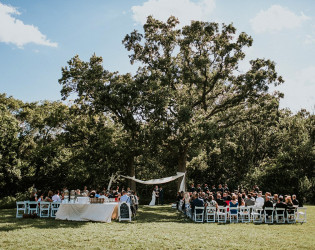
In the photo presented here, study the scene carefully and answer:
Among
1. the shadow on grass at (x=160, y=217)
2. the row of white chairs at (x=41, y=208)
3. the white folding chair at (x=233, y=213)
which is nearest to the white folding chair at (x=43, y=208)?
the row of white chairs at (x=41, y=208)

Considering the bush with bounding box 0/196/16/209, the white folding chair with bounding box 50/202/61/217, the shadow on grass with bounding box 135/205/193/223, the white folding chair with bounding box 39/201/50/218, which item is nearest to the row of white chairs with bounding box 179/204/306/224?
the shadow on grass with bounding box 135/205/193/223

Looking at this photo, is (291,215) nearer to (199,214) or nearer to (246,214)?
(246,214)

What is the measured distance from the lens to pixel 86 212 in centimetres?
1324

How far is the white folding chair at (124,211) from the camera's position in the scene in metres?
13.6

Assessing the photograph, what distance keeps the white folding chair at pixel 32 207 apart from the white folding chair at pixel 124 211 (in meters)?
4.26

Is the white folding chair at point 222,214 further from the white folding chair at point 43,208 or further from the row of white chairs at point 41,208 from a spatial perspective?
the white folding chair at point 43,208

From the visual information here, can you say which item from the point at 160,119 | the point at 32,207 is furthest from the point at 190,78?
the point at 32,207

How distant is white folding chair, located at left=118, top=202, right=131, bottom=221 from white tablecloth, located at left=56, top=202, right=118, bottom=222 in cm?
49

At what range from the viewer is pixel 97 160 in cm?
2411

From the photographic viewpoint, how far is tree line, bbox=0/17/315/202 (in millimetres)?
19609

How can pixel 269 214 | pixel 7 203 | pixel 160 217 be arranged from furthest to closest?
pixel 7 203 < pixel 160 217 < pixel 269 214

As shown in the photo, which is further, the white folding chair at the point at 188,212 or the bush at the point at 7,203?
the bush at the point at 7,203

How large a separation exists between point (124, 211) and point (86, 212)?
1.75 metres

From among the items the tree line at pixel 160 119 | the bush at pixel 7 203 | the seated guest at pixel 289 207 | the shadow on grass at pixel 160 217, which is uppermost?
the tree line at pixel 160 119
